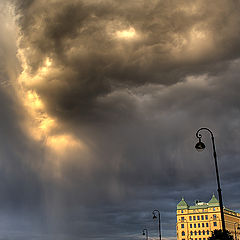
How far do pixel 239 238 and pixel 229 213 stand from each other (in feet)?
46.3

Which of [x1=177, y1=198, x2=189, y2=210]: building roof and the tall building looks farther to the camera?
[x1=177, y1=198, x2=189, y2=210]: building roof

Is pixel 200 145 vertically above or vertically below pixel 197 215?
below

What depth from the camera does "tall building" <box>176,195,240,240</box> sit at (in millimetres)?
167375

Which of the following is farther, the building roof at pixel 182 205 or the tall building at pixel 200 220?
the building roof at pixel 182 205

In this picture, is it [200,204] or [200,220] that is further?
[200,204]

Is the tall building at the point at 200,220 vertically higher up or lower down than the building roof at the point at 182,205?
lower down

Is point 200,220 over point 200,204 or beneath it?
beneath

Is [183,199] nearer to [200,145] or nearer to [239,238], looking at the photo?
[239,238]

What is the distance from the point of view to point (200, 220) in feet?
565

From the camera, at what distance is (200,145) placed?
24.4 meters

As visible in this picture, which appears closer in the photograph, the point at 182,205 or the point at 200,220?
the point at 200,220

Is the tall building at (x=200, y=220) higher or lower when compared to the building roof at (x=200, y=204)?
lower

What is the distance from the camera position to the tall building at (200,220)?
167 m

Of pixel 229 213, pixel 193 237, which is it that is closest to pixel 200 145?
pixel 193 237
